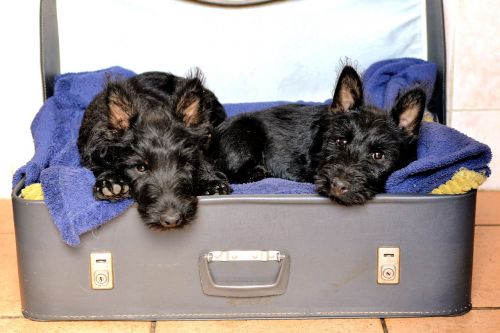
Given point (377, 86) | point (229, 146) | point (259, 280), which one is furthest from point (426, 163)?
point (377, 86)

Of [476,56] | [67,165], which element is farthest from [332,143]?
[476,56]

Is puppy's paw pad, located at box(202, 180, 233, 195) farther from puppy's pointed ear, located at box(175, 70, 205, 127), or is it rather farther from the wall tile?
the wall tile

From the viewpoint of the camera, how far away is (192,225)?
2.70m

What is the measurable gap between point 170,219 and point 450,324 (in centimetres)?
127

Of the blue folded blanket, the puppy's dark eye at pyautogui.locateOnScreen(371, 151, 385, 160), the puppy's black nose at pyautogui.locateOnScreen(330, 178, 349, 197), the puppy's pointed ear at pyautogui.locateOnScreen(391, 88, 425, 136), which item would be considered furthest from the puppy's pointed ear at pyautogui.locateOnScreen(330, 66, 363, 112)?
the puppy's black nose at pyautogui.locateOnScreen(330, 178, 349, 197)

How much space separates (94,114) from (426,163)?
163 cm

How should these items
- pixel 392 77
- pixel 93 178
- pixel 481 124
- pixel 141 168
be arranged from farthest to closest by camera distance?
pixel 481 124 < pixel 392 77 < pixel 93 178 < pixel 141 168

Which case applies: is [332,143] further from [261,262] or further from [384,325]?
[384,325]

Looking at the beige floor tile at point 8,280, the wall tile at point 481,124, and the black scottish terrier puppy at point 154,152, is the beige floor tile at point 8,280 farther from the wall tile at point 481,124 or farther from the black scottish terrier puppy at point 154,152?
the wall tile at point 481,124

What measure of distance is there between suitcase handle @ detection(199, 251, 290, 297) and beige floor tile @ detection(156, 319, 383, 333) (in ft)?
0.45

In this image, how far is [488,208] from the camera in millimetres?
4195

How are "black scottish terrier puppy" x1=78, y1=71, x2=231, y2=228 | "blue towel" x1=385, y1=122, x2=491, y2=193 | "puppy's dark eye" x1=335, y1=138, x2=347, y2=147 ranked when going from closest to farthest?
"black scottish terrier puppy" x1=78, y1=71, x2=231, y2=228, "blue towel" x1=385, y1=122, x2=491, y2=193, "puppy's dark eye" x1=335, y1=138, x2=347, y2=147

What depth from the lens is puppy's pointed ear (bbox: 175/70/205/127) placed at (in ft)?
9.78

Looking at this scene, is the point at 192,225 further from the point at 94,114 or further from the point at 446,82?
the point at 446,82
